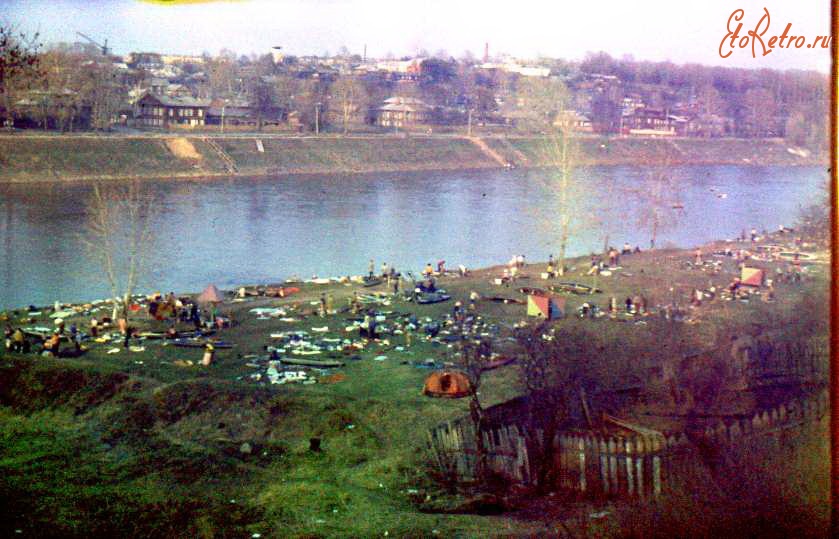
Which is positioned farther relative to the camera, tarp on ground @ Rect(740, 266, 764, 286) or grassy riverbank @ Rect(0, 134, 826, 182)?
grassy riverbank @ Rect(0, 134, 826, 182)

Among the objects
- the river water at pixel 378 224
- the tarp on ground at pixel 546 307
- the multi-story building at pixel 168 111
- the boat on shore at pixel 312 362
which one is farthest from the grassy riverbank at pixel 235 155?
the boat on shore at pixel 312 362

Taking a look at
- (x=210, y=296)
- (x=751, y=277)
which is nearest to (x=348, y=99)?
(x=210, y=296)

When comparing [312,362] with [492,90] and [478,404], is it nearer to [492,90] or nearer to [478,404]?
[478,404]

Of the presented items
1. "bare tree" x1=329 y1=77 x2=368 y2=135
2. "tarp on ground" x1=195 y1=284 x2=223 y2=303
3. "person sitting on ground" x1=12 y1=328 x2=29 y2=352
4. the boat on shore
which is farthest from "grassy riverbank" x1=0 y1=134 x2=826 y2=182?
"person sitting on ground" x1=12 y1=328 x2=29 y2=352

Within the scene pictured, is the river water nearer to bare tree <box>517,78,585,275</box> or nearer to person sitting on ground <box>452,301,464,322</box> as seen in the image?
bare tree <box>517,78,585,275</box>

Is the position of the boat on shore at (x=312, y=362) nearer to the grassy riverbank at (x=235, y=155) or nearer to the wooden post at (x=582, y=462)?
the wooden post at (x=582, y=462)

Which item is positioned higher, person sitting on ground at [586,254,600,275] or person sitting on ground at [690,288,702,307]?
person sitting on ground at [690,288,702,307]

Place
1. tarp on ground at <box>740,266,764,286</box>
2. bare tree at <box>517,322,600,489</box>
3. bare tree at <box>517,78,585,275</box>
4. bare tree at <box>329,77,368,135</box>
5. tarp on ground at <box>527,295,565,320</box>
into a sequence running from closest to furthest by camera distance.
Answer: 1. bare tree at <box>517,322,600,489</box>
2. tarp on ground at <box>740,266,764,286</box>
3. tarp on ground at <box>527,295,565,320</box>
4. bare tree at <box>517,78,585,275</box>
5. bare tree at <box>329,77,368,135</box>

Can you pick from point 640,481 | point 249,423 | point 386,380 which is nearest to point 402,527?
point 640,481
